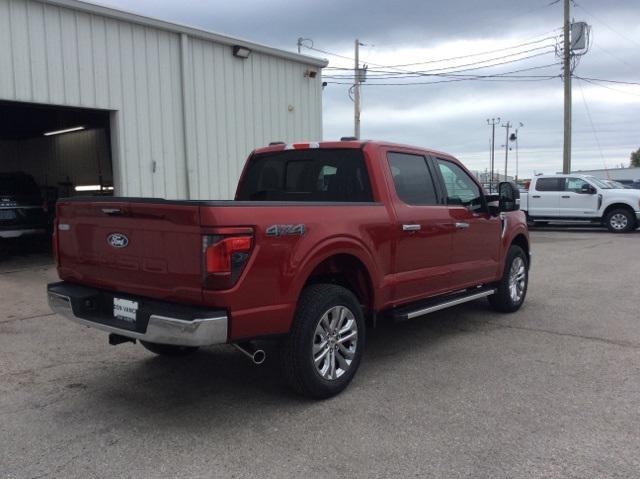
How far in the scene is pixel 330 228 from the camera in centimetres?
423

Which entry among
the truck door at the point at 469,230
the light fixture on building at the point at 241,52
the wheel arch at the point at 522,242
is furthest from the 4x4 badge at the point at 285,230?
the light fixture on building at the point at 241,52

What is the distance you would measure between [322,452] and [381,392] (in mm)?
1077

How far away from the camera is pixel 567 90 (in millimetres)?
26766

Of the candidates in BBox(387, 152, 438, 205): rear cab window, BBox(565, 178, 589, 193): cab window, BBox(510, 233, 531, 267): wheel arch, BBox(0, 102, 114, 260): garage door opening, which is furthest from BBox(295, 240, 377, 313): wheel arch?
BBox(565, 178, 589, 193): cab window

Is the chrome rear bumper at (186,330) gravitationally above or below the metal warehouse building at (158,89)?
below

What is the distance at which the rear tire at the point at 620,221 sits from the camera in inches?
706

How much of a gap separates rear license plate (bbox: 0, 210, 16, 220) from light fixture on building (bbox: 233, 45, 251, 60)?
5483 millimetres

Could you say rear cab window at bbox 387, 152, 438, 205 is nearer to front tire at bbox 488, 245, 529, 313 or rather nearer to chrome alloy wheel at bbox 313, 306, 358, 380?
chrome alloy wheel at bbox 313, 306, 358, 380

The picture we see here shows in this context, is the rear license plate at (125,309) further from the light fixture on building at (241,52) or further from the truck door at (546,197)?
the truck door at (546,197)

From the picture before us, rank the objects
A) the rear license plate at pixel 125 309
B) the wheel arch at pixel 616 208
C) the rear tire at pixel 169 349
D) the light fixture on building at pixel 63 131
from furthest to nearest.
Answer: the wheel arch at pixel 616 208, the light fixture on building at pixel 63 131, the rear tire at pixel 169 349, the rear license plate at pixel 125 309

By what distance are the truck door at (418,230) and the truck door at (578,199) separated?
14683 mm

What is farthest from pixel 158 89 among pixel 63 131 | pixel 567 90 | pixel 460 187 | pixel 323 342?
pixel 567 90

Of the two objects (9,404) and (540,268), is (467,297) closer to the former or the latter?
(9,404)

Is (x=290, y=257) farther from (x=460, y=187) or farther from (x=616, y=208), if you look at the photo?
(x=616, y=208)
